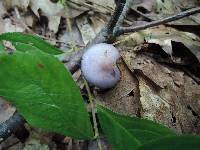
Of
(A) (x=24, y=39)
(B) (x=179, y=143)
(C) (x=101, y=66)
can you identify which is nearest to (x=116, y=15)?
(C) (x=101, y=66)

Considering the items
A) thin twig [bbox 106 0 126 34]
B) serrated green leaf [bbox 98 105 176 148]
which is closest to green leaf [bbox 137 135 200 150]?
serrated green leaf [bbox 98 105 176 148]

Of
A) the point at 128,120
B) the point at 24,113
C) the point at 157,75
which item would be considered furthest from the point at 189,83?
the point at 24,113

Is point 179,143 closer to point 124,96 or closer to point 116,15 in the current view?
point 124,96

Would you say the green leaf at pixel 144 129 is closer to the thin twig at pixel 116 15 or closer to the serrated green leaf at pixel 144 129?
the serrated green leaf at pixel 144 129

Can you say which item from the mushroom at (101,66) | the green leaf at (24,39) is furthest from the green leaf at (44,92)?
the green leaf at (24,39)

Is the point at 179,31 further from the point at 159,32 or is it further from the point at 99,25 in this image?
the point at 99,25
